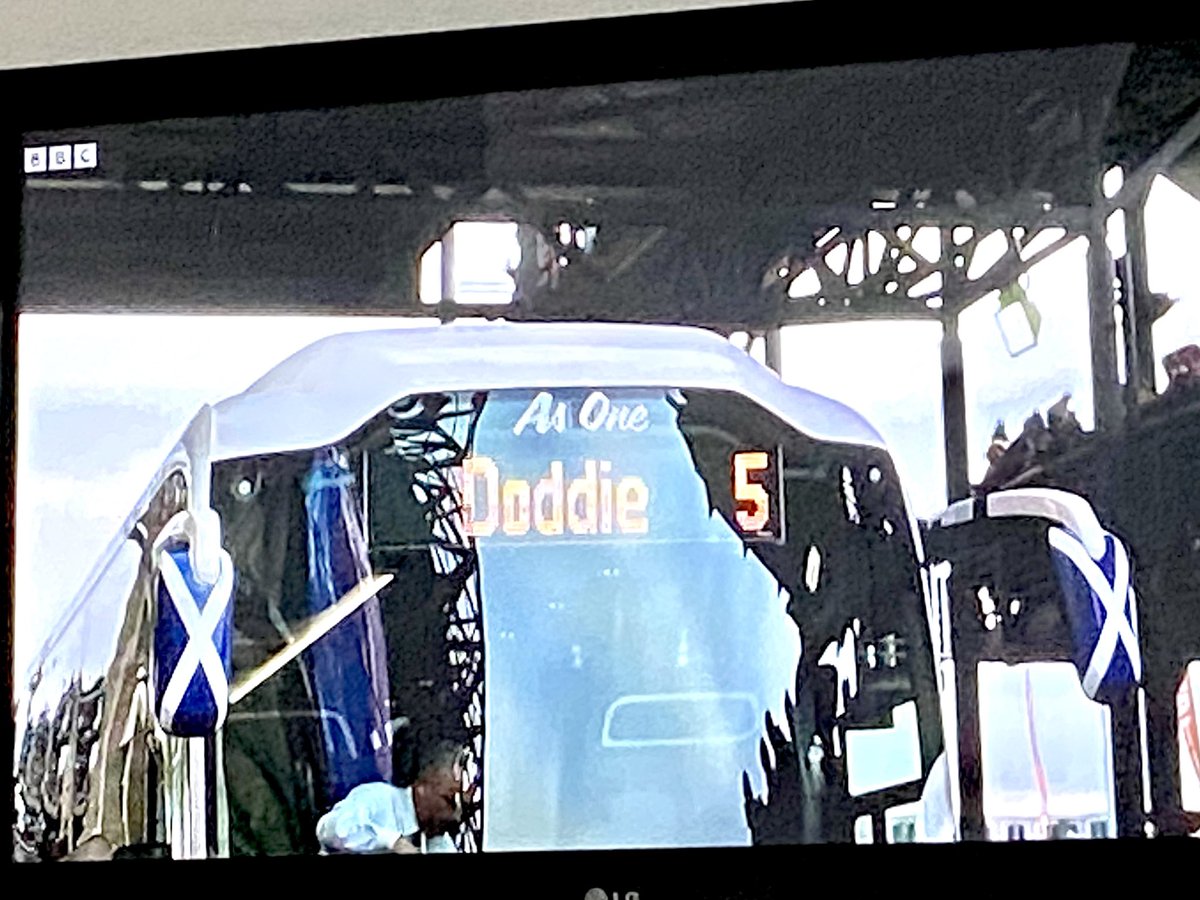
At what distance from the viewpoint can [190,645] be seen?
123 centimetres

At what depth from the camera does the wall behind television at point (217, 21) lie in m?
1.49

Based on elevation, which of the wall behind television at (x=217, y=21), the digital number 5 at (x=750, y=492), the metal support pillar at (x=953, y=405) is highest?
the wall behind television at (x=217, y=21)

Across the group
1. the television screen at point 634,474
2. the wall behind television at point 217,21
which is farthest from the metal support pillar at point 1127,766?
the wall behind television at point 217,21

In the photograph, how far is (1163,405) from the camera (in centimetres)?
117

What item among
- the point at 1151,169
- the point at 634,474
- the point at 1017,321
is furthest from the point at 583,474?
the point at 1151,169

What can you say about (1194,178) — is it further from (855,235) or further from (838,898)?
(838,898)

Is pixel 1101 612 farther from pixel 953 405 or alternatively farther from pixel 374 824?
pixel 374 824

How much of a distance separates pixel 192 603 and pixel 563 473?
0.28 meters

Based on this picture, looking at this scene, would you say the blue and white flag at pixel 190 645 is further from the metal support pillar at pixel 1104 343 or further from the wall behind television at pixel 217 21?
the metal support pillar at pixel 1104 343

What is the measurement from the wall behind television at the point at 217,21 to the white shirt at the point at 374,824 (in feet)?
2.17

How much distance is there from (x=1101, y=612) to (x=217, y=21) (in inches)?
35.6

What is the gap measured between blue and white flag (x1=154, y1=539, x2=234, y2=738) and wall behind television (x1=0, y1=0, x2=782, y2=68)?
510mm

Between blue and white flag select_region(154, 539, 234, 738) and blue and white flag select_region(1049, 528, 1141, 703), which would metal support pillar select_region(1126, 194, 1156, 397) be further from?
blue and white flag select_region(154, 539, 234, 738)

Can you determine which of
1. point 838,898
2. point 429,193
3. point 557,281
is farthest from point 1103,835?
point 429,193
